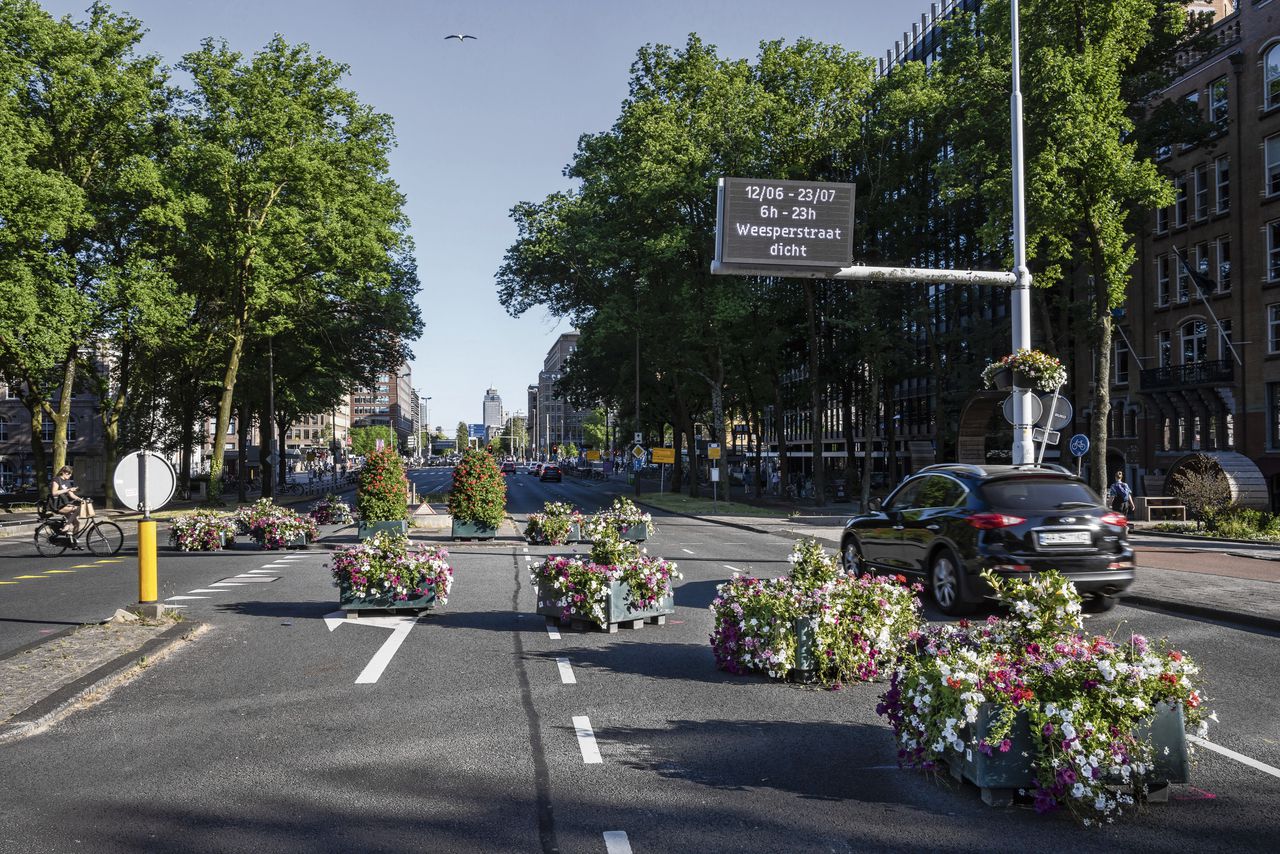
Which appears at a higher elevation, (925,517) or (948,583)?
(925,517)

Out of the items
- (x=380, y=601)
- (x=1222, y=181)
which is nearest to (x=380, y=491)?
(x=380, y=601)

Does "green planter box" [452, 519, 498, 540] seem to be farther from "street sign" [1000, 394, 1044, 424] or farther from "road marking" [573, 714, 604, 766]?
"road marking" [573, 714, 604, 766]

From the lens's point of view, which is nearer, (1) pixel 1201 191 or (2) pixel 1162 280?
(1) pixel 1201 191

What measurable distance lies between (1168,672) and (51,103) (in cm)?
3935

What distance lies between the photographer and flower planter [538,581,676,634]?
10469 millimetres

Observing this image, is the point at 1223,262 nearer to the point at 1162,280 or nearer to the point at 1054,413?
the point at 1162,280

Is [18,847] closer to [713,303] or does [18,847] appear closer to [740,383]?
[713,303]

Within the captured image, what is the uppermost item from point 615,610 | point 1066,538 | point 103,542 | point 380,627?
point 1066,538

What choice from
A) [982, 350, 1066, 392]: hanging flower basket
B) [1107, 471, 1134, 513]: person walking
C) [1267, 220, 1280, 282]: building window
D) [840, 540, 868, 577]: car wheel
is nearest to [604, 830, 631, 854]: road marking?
[840, 540, 868, 577]: car wheel

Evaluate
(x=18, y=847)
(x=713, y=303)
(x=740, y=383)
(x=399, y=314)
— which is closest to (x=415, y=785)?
(x=18, y=847)

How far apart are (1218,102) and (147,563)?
43337mm

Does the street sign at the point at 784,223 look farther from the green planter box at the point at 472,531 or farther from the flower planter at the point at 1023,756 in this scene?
the flower planter at the point at 1023,756

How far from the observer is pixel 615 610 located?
10.5 metres

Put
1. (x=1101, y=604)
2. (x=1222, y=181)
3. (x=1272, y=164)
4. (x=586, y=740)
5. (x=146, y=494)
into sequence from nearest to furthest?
1. (x=586, y=740)
2. (x=146, y=494)
3. (x=1101, y=604)
4. (x=1272, y=164)
5. (x=1222, y=181)
